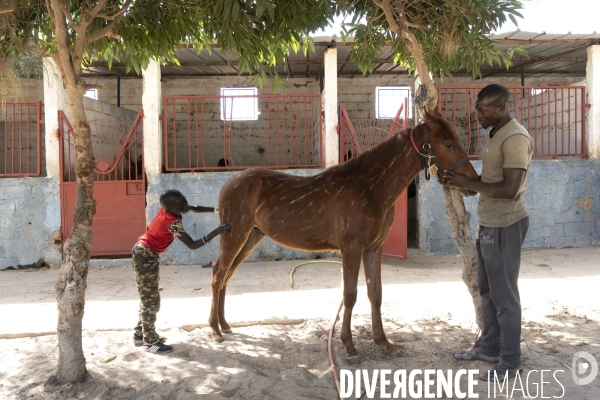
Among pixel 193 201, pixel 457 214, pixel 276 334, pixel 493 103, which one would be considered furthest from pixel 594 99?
pixel 276 334

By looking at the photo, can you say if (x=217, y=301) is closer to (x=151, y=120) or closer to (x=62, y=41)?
(x=62, y=41)

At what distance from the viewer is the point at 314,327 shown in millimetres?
4258

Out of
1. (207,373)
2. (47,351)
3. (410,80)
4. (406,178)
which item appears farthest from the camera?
(410,80)

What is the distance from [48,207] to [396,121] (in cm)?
626

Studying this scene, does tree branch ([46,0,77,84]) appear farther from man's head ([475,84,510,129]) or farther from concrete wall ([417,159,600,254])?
concrete wall ([417,159,600,254])

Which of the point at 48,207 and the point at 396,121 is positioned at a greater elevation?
the point at 396,121

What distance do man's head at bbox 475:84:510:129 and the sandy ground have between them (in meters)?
1.77

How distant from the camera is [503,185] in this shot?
2.82m

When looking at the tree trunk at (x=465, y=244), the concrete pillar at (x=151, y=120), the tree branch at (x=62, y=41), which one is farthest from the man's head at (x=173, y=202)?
the concrete pillar at (x=151, y=120)

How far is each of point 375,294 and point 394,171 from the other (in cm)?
102

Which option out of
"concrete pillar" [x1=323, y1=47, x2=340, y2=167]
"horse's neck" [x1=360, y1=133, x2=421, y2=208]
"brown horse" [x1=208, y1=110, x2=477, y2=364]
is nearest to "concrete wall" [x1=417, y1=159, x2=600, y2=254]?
"concrete pillar" [x1=323, y1=47, x2=340, y2=167]

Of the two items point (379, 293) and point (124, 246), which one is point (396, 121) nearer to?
point (379, 293)

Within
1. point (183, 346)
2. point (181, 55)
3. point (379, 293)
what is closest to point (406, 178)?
point (379, 293)

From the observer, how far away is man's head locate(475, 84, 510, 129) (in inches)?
115
